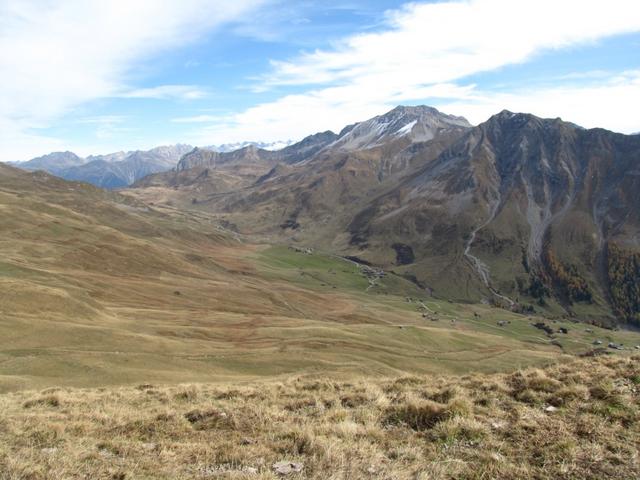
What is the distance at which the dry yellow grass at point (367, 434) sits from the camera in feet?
38.1

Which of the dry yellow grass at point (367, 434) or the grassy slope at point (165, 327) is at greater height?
the dry yellow grass at point (367, 434)

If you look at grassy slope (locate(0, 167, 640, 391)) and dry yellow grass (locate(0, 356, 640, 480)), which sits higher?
dry yellow grass (locate(0, 356, 640, 480))

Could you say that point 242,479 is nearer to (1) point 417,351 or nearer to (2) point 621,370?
(2) point 621,370

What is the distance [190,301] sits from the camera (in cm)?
13262

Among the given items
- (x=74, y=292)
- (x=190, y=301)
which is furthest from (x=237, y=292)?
(x=74, y=292)

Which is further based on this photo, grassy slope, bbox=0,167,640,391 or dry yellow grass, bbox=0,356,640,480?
grassy slope, bbox=0,167,640,391

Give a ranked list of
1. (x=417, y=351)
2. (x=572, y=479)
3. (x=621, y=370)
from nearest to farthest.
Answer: (x=572, y=479) < (x=621, y=370) < (x=417, y=351)

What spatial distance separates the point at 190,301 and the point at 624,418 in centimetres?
12820

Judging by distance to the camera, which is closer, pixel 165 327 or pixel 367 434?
pixel 367 434

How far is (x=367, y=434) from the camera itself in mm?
14406

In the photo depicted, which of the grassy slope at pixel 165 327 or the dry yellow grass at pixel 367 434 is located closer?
the dry yellow grass at pixel 367 434

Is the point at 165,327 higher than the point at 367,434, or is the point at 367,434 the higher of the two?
the point at 367,434

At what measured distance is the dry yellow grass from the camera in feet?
38.1

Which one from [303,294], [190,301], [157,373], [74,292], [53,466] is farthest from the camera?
[303,294]
